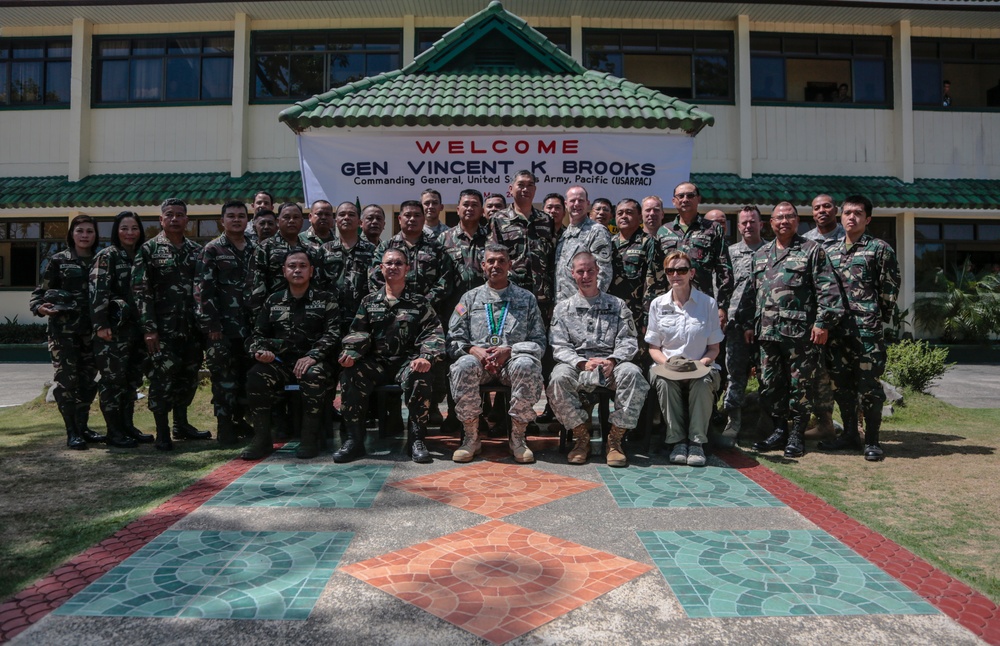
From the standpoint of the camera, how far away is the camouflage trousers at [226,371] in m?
5.53

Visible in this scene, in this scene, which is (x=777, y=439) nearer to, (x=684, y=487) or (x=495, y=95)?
(x=684, y=487)

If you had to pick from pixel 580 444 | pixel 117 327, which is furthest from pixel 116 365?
pixel 580 444

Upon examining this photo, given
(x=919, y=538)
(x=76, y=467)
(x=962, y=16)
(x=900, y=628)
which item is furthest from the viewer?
(x=962, y=16)

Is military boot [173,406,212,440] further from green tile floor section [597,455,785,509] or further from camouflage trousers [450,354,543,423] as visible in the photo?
green tile floor section [597,455,785,509]

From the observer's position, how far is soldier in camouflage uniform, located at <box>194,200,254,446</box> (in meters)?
5.50

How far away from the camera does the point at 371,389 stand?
17.2ft

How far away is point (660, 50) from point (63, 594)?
48.7 ft

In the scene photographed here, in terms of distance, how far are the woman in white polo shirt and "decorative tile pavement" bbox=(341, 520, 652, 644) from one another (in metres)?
2.05

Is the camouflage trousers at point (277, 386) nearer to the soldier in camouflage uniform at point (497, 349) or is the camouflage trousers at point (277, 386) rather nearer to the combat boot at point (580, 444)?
the soldier in camouflage uniform at point (497, 349)

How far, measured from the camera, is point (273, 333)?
5.43 metres

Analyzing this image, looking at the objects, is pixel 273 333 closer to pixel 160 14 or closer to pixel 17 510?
pixel 17 510

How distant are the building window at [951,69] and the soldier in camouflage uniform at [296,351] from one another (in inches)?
598

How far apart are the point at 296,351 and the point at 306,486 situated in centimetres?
136

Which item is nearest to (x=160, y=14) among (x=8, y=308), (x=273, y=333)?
(x=8, y=308)
